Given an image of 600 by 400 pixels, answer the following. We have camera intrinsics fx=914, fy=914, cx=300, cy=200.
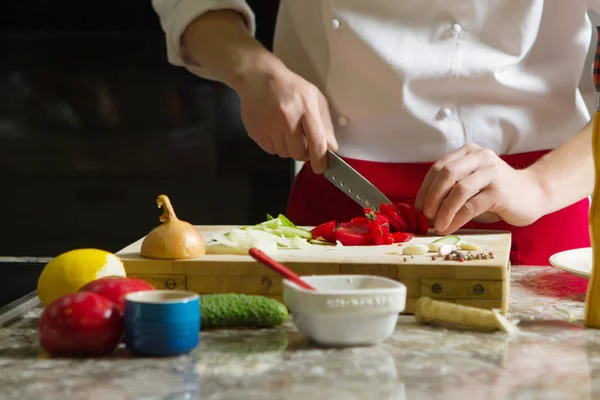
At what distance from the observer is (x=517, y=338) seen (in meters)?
1.03

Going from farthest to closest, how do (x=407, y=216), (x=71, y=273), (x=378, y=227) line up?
1. (x=407, y=216)
2. (x=378, y=227)
3. (x=71, y=273)

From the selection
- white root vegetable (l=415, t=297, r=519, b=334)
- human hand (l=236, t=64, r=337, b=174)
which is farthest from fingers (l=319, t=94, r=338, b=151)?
white root vegetable (l=415, t=297, r=519, b=334)

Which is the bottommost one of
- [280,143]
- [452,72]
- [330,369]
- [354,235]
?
[330,369]

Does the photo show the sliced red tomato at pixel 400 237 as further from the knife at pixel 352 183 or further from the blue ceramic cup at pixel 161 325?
the blue ceramic cup at pixel 161 325

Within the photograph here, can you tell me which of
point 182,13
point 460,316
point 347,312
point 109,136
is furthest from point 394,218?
point 109,136

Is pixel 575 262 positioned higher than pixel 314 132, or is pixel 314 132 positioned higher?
pixel 314 132

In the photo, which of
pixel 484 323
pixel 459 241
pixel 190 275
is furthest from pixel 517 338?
pixel 190 275

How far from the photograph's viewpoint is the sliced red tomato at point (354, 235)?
4.38 feet

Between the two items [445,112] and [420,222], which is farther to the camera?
[445,112]

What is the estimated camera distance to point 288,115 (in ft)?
4.99

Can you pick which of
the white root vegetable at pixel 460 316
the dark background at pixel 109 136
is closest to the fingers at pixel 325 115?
the white root vegetable at pixel 460 316

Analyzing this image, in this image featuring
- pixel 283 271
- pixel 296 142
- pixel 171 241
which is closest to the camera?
pixel 283 271

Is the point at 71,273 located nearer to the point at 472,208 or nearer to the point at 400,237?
the point at 400,237

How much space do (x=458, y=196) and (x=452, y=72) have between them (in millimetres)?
308
